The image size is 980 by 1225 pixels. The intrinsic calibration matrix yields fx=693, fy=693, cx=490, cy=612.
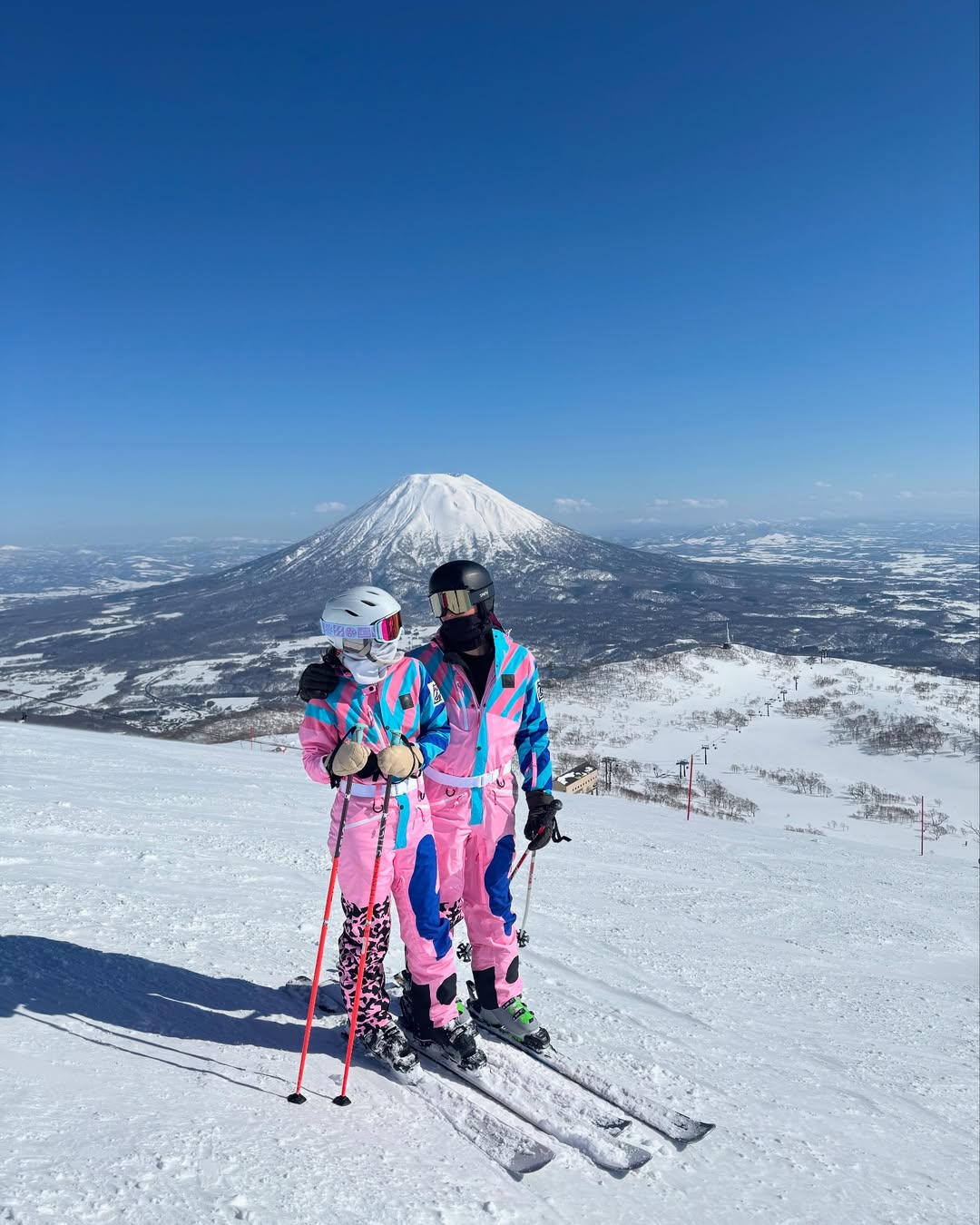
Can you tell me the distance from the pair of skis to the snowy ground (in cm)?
8

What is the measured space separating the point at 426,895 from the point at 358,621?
144 cm

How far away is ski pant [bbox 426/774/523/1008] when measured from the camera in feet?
12.6

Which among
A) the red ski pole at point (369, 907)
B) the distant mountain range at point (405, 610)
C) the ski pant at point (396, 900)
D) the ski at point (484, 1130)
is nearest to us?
the ski at point (484, 1130)

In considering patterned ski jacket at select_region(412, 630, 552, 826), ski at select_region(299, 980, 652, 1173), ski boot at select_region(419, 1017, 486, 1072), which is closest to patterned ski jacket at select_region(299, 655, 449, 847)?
patterned ski jacket at select_region(412, 630, 552, 826)

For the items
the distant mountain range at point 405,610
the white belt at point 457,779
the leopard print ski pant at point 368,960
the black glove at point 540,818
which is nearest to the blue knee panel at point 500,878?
the black glove at point 540,818

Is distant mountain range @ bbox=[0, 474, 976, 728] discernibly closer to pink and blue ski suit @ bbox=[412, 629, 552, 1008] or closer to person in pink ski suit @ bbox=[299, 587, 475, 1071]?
pink and blue ski suit @ bbox=[412, 629, 552, 1008]

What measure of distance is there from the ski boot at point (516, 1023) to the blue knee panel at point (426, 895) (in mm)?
749

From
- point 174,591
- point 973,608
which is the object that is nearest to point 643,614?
point 973,608

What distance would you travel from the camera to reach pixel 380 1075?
334 cm

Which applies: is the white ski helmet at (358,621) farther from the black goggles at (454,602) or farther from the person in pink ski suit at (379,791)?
the black goggles at (454,602)

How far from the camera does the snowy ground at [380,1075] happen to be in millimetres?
2486

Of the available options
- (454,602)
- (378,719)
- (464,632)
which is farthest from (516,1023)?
(454,602)

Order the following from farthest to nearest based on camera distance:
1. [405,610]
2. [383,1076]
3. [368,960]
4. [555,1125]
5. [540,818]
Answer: [405,610] < [540,818] < [368,960] < [383,1076] < [555,1125]

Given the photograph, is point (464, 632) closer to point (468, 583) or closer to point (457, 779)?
point (468, 583)
